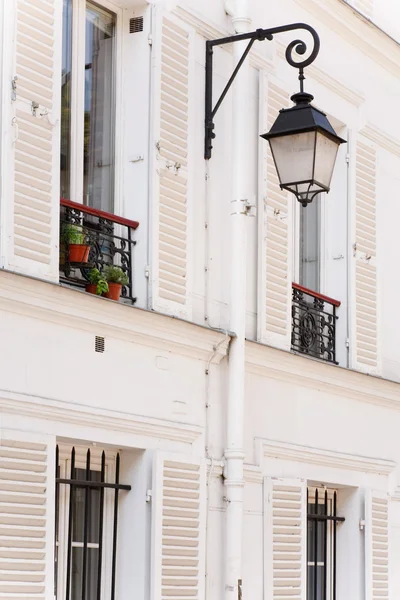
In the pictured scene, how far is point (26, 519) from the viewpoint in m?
7.33

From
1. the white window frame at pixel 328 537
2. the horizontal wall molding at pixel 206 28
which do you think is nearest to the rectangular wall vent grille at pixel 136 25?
the horizontal wall molding at pixel 206 28

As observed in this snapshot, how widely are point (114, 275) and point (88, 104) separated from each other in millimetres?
1308

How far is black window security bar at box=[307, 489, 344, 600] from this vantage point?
34.4 feet

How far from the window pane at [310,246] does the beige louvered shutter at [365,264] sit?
32 centimetres

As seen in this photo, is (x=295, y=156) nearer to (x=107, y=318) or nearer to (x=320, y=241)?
(x=107, y=318)

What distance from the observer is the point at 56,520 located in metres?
7.96

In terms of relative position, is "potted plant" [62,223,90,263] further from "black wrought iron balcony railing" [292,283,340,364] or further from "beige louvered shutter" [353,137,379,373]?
"beige louvered shutter" [353,137,379,373]

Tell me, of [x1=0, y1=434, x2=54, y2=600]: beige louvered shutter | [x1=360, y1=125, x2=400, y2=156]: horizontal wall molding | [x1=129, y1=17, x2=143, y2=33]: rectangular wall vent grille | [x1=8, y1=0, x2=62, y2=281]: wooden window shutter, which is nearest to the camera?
[x1=0, y1=434, x2=54, y2=600]: beige louvered shutter

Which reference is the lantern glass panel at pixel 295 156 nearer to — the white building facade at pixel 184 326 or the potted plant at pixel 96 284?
the white building facade at pixel 184 326

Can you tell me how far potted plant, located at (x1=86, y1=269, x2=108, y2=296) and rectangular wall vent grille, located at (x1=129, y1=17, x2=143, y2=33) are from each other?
1.78m

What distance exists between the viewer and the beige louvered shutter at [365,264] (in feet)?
36.7

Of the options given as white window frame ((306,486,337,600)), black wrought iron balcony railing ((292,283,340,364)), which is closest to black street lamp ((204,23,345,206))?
black wrought iron balcony railing ((292,283,340,364))

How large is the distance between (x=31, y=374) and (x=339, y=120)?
465 cm

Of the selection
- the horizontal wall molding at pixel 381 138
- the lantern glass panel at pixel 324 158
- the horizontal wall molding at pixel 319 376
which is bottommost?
the horizontal wall molding at pixel 319 376
